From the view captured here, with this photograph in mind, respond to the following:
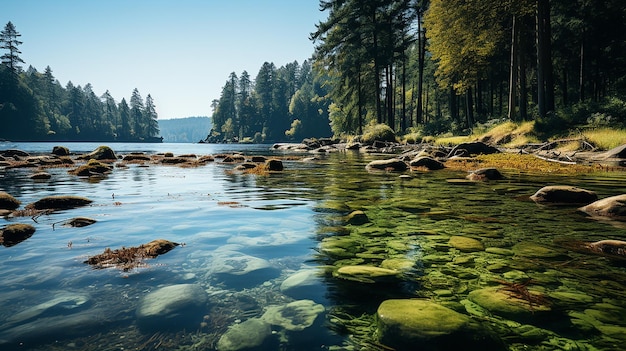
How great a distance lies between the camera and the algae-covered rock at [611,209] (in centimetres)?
518

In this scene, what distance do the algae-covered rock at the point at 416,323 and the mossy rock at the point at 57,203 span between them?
22.1ft

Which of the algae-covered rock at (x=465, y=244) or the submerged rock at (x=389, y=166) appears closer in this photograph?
the algae-covered rock at (x=465, y=244)

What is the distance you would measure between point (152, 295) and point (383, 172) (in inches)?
419

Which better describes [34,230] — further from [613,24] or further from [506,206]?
[613,24]

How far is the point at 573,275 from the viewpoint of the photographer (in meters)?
3.12

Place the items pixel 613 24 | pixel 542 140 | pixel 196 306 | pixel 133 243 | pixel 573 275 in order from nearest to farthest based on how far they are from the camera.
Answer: pixel 196 306 → pixel 573 275 → pixel 133 243 → pixel 542 140 → pixel 613 24

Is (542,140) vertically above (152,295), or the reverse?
(542,140)

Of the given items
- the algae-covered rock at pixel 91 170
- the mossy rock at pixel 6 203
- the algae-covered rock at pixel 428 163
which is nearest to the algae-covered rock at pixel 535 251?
the mossy rock at pixel 6 203

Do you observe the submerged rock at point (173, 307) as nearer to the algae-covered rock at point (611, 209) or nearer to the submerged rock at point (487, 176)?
the algae-covered rock at point (611, 209)

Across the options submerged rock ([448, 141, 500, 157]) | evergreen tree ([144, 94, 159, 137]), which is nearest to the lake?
submerged rock ([448, 141, 500, 157])

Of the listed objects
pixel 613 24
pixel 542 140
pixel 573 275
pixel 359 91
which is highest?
pixel 613 24

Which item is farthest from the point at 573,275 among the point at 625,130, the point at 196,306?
the point at 625,130

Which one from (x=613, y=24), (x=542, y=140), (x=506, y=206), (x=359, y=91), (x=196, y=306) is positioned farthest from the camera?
(x=359, y=91)

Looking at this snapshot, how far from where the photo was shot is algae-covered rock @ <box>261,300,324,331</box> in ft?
7.98
